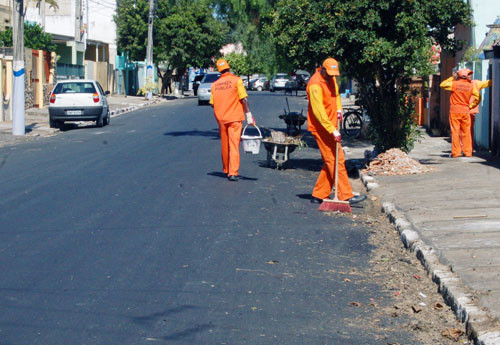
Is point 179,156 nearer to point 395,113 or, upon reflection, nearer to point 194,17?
point 395,113

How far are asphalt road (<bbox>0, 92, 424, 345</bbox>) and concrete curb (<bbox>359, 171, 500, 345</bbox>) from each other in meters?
0.48

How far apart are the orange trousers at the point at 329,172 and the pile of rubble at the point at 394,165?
3.36 metres

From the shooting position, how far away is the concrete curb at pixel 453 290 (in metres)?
5.21

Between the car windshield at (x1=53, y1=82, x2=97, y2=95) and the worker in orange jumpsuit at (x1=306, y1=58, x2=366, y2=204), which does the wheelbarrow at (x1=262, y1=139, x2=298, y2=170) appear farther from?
the car windshield at (x1=53, y1=82, x2=97, y2=95)

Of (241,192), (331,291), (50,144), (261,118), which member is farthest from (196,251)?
(261,118)

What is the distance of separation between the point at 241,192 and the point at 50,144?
9905mm

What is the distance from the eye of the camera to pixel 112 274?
6809 millimetres

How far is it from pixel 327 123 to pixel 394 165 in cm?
406

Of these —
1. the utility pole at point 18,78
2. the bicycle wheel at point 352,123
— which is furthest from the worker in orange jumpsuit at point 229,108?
the utility pole at point 18,78

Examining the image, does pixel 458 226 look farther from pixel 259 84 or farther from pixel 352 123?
pixel 259 84

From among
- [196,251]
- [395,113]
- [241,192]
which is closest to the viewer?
[196,251]

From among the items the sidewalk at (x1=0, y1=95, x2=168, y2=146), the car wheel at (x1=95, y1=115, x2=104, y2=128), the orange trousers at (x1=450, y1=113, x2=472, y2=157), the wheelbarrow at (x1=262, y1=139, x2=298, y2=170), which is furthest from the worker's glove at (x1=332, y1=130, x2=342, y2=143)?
the car wheel at (x1=95, y1=115, x2=104, y2=128)

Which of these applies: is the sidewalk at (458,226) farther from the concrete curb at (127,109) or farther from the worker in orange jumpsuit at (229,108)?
→ the concrete curb at (127,109)

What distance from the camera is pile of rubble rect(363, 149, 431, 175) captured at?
45.5 feet
